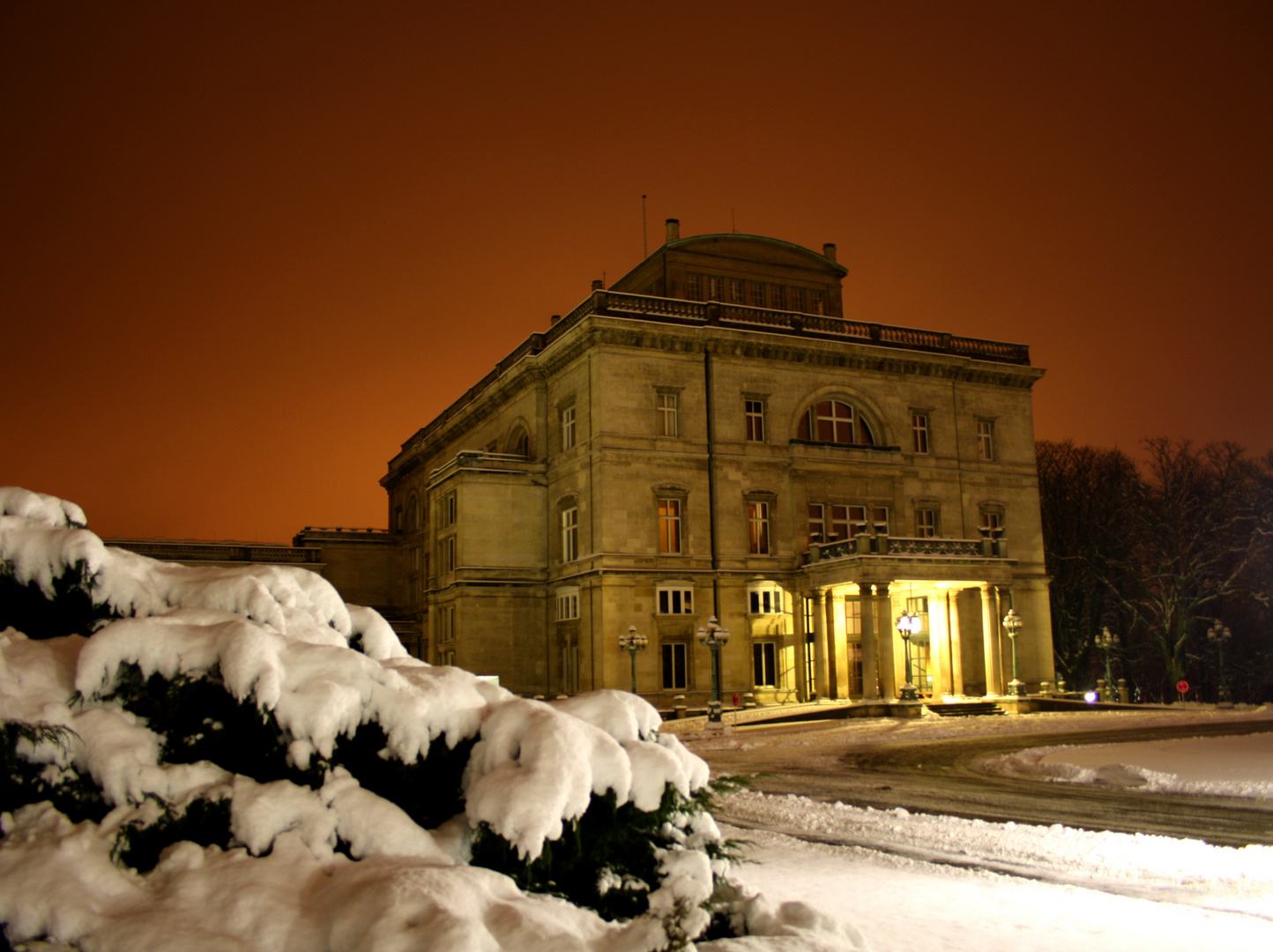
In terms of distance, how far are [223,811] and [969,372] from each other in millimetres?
44908

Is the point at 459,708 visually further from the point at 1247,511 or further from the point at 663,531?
the point at 1247,511

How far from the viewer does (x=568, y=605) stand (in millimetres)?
42188

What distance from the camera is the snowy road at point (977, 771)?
13242 mm

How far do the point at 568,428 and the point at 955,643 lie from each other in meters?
17.9

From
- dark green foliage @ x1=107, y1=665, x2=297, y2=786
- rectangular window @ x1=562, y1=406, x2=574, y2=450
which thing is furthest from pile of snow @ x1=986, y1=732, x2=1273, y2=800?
rectangular window @ x1=562, y1=406, x2=574, y2=450

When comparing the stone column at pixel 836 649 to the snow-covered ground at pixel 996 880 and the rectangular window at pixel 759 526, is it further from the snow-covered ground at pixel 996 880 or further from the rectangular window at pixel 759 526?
the snow-covered ground at pixel 996 880

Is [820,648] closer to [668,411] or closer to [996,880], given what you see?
[668,411]

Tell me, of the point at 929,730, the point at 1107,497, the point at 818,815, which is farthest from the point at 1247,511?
the point at 818,815

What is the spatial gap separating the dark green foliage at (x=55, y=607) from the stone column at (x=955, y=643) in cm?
3924

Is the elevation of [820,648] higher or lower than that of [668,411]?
lower

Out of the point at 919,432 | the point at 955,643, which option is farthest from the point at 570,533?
the point at 955,643

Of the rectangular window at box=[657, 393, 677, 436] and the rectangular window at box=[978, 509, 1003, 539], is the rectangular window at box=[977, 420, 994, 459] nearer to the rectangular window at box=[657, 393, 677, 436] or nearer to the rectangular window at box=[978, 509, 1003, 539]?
the rectangular window at box=[978, 509, 1003, 539]

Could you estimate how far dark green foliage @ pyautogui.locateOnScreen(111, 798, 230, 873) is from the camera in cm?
510

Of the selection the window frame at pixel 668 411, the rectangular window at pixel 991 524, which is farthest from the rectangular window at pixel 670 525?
the rectangular window at pixel 991 524
